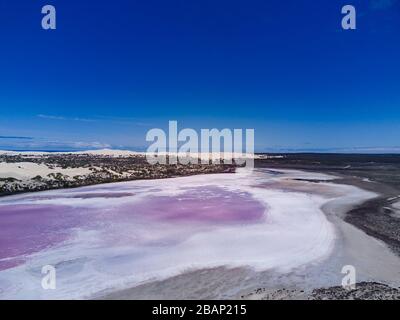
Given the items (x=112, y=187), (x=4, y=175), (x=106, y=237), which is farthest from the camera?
(x=4, y=175)

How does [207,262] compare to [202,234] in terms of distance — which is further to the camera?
[202,234]

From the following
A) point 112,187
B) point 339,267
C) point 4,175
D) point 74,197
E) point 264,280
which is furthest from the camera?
point 4,175

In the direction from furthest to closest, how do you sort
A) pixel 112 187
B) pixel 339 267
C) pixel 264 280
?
pixel 112 187, pixel 339 267, pixel 264 280

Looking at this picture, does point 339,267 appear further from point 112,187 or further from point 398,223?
point 112,187

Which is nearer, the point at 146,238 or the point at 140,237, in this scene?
the point at 146,238
